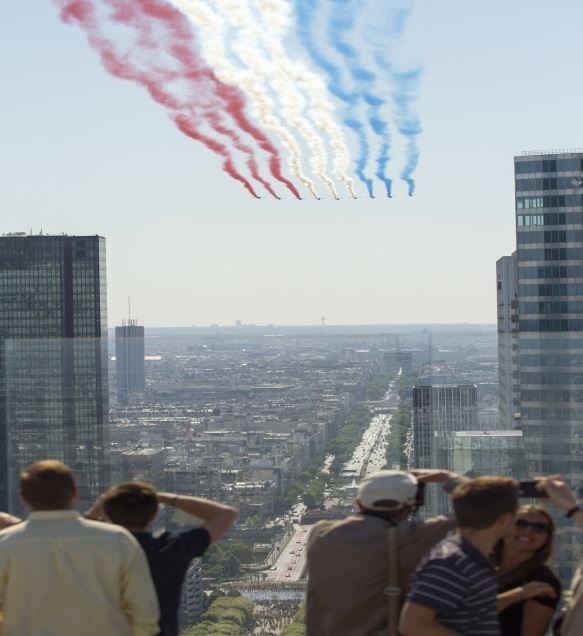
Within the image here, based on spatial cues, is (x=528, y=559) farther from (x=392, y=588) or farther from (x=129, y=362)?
(x=129, y=362)

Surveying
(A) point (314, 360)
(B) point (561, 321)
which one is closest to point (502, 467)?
(B) point (561, 321)

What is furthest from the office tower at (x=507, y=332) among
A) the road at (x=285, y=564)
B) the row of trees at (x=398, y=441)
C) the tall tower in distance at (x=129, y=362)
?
the tall tower in distance at (x=129, y=362)

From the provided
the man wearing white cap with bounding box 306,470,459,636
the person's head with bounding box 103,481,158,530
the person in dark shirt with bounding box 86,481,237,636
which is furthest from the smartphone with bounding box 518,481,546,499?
the person's head with bounding box 103,481,158,530

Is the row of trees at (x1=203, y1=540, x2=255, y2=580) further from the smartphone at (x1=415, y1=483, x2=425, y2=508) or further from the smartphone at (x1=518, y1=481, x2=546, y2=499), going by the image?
the smartphone at (x1=518, y1=481, x2=546, y2=499)

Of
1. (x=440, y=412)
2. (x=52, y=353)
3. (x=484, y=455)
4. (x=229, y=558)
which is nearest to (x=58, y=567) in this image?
(x=484, y=455)

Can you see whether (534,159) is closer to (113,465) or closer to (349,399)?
(113,465)

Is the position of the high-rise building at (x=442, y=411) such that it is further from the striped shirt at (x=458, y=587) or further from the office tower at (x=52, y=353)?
the striped shirt at (x=458, y=587)
